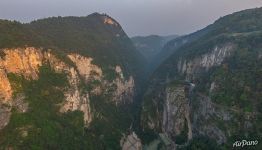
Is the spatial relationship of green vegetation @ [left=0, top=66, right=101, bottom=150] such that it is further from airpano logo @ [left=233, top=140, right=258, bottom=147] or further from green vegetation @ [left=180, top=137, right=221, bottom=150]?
airpano logo @ [left=233, top=140, right=258, bottom=147]

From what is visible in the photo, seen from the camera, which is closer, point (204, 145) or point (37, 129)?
point (37, 129)

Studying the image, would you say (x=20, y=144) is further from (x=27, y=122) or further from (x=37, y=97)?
(x=37, y=97)

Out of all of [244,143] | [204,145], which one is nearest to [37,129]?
[204,145]

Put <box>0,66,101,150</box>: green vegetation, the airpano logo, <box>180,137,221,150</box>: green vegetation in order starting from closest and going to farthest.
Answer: <box>0,66,101,150</box>: green vegetation
the airpano logo
<box>180,137,221,150</box>: green vegetation

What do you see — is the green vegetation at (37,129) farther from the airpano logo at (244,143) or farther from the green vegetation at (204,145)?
the airpano logo at (244,143)

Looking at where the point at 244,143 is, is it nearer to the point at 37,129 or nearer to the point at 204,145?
the point at 204,145

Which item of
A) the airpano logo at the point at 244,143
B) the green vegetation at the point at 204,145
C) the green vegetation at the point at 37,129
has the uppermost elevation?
the green vegetation at the point at 37,129

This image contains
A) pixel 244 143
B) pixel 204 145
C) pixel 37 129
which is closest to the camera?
pixel 244 143

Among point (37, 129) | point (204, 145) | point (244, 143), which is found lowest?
point (204, 145)

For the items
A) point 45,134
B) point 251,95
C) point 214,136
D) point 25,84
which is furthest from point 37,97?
point 251,95

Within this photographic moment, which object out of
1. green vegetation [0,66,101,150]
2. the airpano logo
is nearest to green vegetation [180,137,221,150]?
the airpano logo

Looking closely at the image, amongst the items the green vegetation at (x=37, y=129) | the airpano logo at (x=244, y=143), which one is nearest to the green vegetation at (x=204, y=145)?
the airpano logo at (x=244, y=143)
